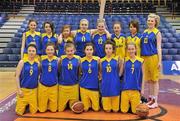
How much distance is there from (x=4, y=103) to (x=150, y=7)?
1071cm

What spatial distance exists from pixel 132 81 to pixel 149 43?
0.69 m

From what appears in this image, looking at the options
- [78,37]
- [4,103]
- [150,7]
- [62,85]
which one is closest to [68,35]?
[78,37]

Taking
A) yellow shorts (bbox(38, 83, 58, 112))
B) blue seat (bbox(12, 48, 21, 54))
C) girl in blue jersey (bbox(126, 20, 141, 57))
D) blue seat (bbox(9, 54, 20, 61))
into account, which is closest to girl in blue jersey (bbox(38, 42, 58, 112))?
yellow shorts (bbox(38, 83, 58, 112))

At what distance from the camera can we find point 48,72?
5.13 metres

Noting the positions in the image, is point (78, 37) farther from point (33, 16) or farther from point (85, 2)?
point (85, 2)

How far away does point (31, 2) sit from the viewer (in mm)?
16297

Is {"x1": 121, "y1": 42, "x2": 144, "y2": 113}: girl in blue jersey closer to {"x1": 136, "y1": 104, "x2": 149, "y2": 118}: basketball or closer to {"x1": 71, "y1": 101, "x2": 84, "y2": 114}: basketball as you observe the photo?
{"x1": 136, "y1": 104, "x2": 149, "y2": 118}: basketball

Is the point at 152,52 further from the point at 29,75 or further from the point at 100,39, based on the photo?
the point at 29,75

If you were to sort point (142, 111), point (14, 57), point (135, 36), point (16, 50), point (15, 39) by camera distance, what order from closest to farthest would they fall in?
point (142, 111) < point (135, 36) < point (14, 57) < point (16, 50) < point (15, 39)

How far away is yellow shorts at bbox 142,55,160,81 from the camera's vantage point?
17.7ft

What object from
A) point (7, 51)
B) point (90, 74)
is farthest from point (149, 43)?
point (7, 51)

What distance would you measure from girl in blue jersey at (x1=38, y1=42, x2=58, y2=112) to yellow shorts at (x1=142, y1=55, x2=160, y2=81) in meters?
1.37

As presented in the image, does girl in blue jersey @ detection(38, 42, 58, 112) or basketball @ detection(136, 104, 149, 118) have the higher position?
girl in blue jersey @ detection(38, 42, 58, 112)

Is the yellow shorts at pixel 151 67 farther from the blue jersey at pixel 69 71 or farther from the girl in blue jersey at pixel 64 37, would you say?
the girl in blue jersey at pixel 64 37
